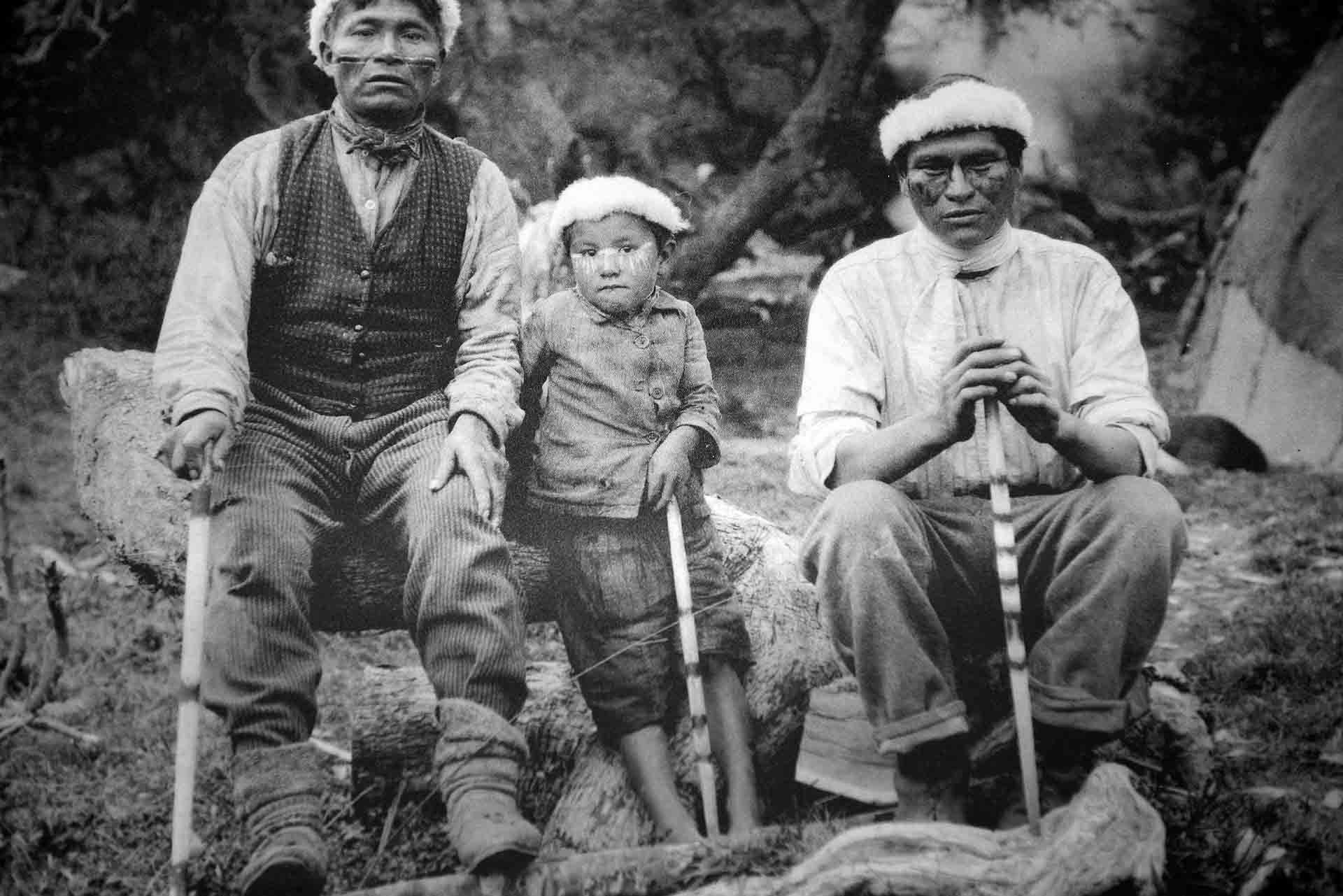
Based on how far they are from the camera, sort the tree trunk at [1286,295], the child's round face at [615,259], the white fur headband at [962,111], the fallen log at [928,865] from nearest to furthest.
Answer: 1. the fallen log at [928,865]
2. the white fur headband at [962,111]
3. the child's round face at [615,259]
4. the tree trunk at [1286,295]

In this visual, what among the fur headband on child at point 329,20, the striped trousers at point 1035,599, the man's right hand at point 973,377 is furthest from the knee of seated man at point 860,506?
the fur headband on child at point 329,20

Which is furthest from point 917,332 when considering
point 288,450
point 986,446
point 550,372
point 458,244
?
point 288,450

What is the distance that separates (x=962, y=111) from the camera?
8.30 ft

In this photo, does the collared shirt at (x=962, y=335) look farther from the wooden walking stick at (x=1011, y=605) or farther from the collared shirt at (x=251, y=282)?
the collared shirt at (x=251, y=282)

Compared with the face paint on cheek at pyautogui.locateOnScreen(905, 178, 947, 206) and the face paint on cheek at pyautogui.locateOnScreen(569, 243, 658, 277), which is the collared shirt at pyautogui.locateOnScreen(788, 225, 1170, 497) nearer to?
the face paint on cheek at pyautogui.locateOnScreen(905, 178, 947, 206)

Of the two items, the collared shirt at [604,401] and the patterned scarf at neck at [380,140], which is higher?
the patterned scarf at neck at [380,140]

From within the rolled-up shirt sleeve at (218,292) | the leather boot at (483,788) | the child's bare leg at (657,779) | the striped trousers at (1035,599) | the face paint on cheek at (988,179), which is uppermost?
the face paint on cheek at (988,179)

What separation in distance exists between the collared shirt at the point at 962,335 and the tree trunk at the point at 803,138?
0.79 meters

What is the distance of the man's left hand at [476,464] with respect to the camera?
2.52 meters

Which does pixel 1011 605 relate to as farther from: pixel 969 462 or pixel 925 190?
pixel 925 190

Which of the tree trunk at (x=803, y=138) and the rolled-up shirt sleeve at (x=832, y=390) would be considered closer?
the rolled-up shirt sleeve at (x=832, y=390)

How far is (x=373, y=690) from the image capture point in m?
2.88

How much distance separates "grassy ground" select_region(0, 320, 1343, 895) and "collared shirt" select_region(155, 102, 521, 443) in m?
0.68

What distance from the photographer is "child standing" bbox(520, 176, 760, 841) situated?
2.70 meters
